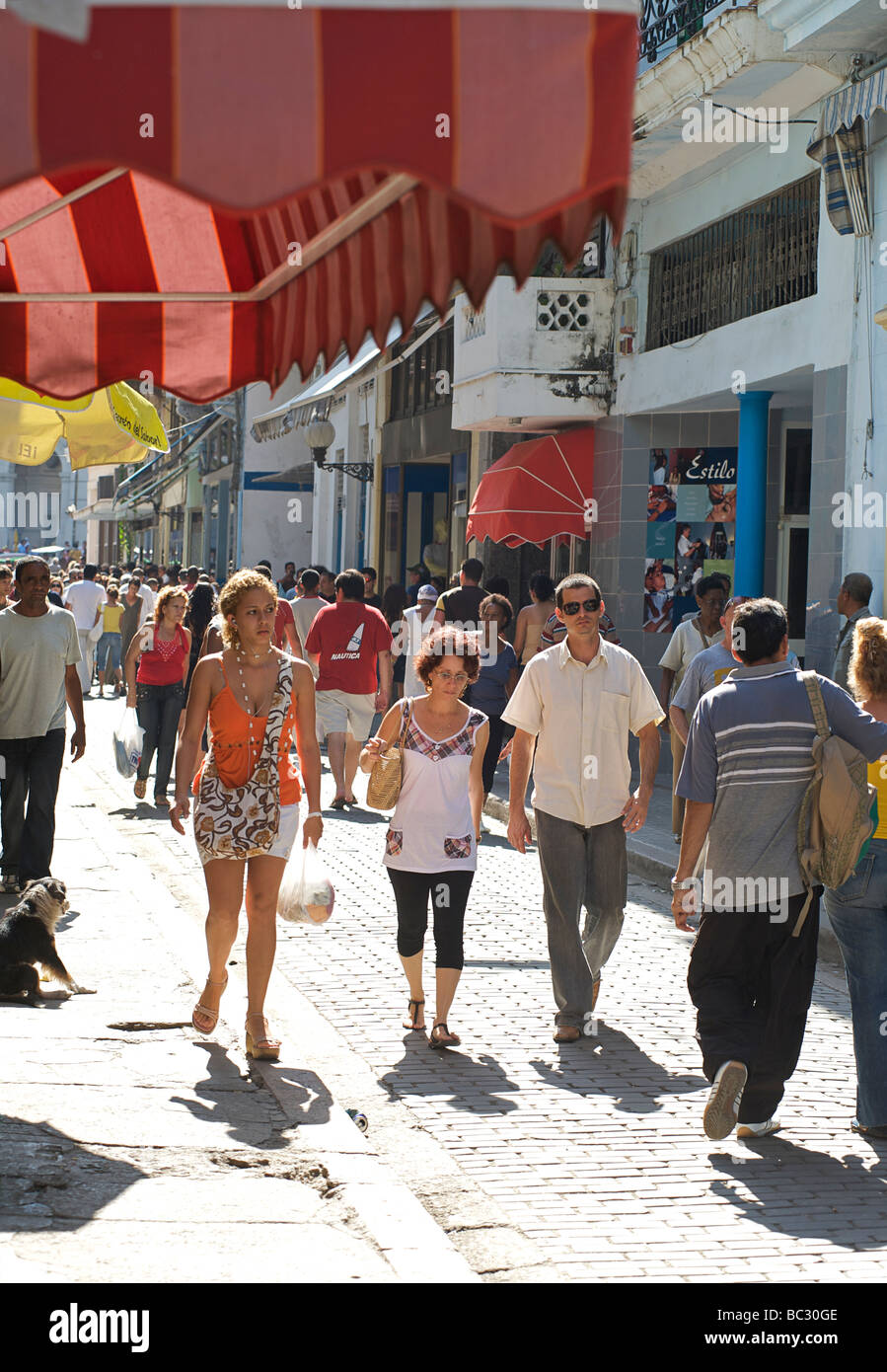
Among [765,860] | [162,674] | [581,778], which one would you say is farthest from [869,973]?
[162,674]

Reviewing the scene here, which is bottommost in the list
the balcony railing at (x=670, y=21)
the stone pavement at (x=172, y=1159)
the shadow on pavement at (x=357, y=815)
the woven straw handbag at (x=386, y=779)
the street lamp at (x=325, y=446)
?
the shadow on pavement at (x=357, y=815)

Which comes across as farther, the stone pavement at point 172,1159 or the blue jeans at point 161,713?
the blue jeans at point 161,713

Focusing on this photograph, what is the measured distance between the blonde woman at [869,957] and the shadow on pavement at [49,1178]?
2.43 metres

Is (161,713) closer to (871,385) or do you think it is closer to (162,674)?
(162,674)

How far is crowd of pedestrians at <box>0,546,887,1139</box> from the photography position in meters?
5.84

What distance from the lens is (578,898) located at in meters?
7.30

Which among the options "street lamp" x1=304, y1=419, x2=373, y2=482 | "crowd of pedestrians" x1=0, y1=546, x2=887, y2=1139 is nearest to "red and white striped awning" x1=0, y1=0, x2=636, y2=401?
"crowd of pedestrians" x1=0, y1=546, x2=887, y2=1139

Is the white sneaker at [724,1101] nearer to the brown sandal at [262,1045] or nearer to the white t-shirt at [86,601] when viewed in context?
the brown sandal at [262,1045]

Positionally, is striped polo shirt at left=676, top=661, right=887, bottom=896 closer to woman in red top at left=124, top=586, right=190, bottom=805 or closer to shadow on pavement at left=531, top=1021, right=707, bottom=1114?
shadow on pavement at left=531, top=1021, right=707, bottom=1114

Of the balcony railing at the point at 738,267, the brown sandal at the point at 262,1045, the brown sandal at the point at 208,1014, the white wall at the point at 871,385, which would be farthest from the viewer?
the balcony railing at the point at 738,267

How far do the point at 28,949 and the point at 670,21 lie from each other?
12526mm

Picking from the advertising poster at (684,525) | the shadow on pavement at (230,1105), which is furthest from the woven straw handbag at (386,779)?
the advertising poster at (684,525)

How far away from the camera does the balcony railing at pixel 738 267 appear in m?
15.3
